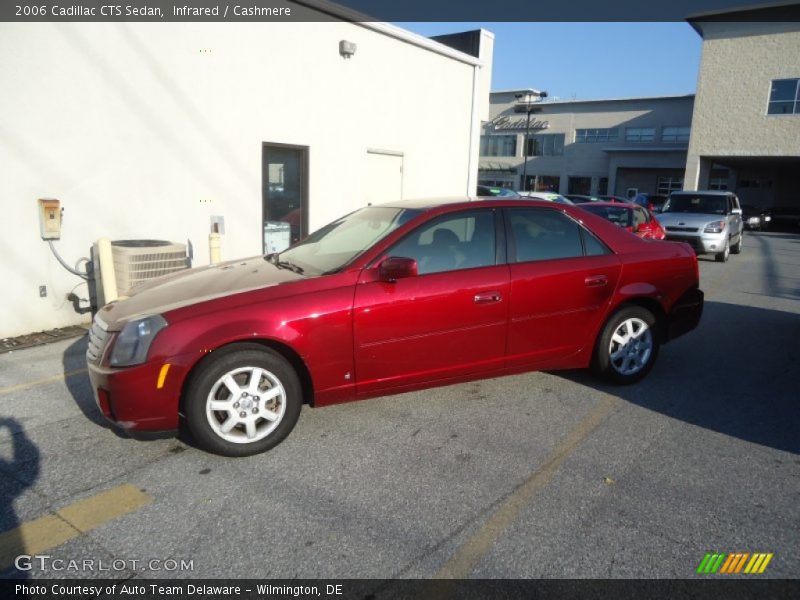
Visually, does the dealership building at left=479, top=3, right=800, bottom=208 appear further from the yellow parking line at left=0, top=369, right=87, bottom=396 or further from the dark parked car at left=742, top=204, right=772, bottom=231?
the yellow parking line at left=0, top=369, right=87, bottom=396

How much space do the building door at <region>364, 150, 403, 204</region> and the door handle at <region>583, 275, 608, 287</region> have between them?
254 inches

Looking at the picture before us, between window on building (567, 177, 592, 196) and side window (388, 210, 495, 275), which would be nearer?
side window (388, 210, 495, 275)

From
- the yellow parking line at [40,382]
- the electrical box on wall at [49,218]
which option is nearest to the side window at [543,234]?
the yellow parking line at [40,382]

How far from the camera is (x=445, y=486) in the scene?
10.5 ft

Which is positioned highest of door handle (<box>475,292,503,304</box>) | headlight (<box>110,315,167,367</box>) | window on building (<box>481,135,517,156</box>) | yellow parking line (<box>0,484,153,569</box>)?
window on building (<box>481,135,517,156</box>)

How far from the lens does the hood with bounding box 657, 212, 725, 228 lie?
46.3 ft

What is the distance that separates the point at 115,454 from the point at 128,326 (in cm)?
83

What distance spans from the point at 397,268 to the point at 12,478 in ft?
8.39

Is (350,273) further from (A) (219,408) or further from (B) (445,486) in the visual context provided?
(B) (445,486)

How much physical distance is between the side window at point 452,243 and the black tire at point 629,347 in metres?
1.29

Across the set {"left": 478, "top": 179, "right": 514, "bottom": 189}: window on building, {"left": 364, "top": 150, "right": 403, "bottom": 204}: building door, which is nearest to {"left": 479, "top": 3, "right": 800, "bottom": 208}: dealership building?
{"left": 478, "top": 179, "right": 514, "bottom": 189}: window on building

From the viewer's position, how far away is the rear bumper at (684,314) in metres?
5.05

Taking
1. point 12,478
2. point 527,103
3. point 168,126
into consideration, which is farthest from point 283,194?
point 527,103

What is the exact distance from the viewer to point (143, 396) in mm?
3279
